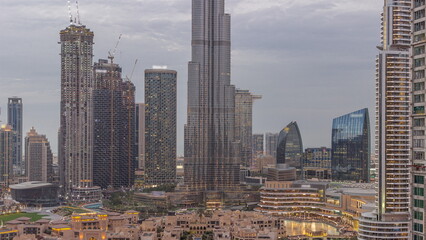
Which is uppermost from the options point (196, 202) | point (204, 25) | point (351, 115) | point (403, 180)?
point (204, 25)

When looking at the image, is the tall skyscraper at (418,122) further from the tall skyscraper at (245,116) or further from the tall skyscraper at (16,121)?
the tall skyscraper at (16,121)

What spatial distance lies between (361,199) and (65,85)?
76.7m

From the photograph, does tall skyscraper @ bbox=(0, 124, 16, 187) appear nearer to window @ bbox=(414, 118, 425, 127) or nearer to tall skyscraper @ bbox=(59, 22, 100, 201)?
tall skyscraper @ bbox=(59, 22, 100, 201)

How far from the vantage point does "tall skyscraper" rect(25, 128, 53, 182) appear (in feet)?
458

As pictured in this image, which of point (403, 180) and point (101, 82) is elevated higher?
point (101, 82)

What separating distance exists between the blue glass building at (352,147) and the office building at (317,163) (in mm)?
8254

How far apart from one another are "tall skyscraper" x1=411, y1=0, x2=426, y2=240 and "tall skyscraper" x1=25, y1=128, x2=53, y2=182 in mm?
130052

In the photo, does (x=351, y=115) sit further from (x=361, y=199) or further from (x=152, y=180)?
(x=361, y=199)

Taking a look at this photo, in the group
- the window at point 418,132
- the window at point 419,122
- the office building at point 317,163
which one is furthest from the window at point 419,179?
the office building at point 317,163

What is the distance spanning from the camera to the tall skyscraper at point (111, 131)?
13050cm

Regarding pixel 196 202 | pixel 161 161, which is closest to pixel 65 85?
pixel 161 161

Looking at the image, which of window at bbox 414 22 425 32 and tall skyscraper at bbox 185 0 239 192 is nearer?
window at bbox 414 22 425 32

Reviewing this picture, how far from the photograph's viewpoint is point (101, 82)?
140 metres

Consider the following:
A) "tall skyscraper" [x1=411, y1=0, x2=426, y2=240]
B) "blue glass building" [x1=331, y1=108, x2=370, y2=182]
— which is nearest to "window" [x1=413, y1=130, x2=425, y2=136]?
"tall skyscraper" [x1=411, y1=0, x2=426, y2=240]
